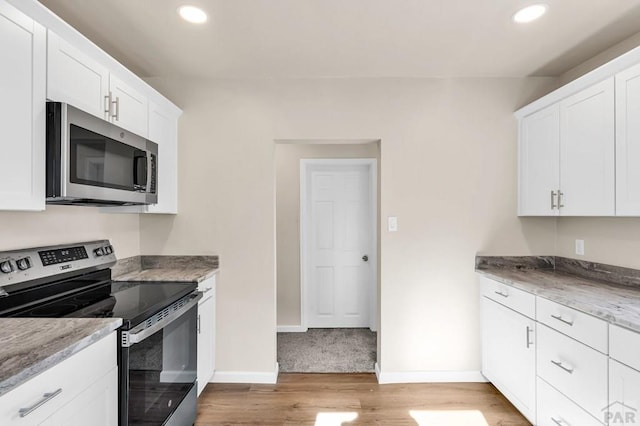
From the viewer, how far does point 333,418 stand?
2.26 meters

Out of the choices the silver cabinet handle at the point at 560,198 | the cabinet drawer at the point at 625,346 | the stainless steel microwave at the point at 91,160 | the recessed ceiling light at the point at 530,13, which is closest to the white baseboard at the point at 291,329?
the stainless steel microwave at the point at 91,160

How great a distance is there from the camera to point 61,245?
193cm

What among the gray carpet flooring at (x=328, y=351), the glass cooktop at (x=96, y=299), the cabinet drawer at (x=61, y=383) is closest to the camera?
the cabinet drawer at (x=61, y=383)

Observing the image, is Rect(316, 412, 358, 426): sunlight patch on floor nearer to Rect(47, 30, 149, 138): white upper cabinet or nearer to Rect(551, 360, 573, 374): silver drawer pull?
Rect(551, 360, 573, 374): silver drawer pull

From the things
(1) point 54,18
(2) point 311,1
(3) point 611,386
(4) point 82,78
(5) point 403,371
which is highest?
(2) point 311,1

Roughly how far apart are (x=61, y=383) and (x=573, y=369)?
7.48ft

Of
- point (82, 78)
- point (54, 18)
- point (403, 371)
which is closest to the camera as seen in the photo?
point (54, 18)

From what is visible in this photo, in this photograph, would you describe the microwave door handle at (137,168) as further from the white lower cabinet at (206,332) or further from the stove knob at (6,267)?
the white lower cabinet at (206,332)

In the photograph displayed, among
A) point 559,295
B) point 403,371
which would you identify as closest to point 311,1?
point 559,295

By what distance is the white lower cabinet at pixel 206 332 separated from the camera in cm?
239

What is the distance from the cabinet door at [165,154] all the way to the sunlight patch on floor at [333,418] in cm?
185

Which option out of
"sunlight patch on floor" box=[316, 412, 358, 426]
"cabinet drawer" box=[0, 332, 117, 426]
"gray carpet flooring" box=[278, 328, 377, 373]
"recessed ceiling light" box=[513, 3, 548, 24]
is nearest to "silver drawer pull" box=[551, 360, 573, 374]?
"sunlight patch on floor" box=[316, 412, 358, 426]

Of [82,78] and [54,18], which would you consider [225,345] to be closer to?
[82,78]

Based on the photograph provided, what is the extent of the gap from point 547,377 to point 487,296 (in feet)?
2.42
